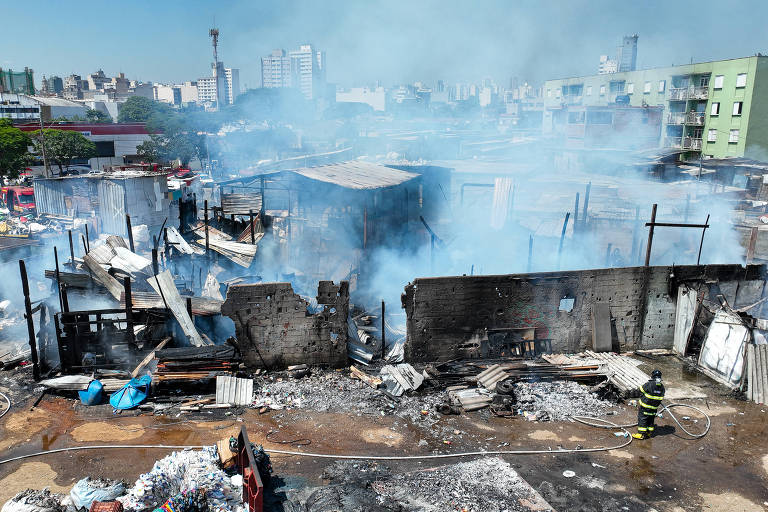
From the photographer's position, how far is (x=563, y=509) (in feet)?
21.9

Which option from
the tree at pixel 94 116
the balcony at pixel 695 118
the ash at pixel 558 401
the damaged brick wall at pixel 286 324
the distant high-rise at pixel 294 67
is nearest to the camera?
the ash at pixel 558 401

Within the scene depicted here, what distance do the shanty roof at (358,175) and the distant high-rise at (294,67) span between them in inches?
2259

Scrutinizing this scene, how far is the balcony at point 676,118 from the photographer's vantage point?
36438 mm

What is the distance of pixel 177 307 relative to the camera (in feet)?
35.3

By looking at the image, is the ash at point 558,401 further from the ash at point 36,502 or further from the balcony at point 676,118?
the balcony at point 676,118

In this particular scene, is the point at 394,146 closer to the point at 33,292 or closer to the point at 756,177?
the point at 756,177

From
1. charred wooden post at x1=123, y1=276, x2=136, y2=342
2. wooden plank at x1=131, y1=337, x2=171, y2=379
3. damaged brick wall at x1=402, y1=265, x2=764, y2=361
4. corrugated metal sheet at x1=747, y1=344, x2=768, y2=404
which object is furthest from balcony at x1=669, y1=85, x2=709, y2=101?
charred wooden post at x1=123, y1=276, x2=136, y2=342

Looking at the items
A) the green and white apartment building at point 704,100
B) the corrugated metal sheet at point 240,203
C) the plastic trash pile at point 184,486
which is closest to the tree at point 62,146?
the corrugated metal sheet at point 240,203

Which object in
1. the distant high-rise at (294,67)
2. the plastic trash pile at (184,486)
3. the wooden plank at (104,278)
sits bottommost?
the plastic trash pile at (184,486)

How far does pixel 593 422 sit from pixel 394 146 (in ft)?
104

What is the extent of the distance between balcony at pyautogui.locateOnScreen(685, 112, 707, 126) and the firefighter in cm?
3404

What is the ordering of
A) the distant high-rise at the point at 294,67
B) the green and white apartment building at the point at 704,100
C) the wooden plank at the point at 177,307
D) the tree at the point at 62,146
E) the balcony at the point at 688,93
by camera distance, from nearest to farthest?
1. the wooden plank at the point at 177,307
2. the green and white apartment building at the point at 704,100
3. the balcony at the point at 688,93
4. the tree at the point at 62,146
5. the distant high-rise at the point at 294,67

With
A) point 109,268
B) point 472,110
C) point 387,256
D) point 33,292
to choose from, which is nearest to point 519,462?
point 387,256

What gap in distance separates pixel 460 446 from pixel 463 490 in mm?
1476
